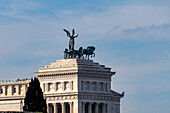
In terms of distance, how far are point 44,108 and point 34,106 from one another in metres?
2.06

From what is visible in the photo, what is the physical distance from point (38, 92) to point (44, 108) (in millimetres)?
3287

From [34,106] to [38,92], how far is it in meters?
3.14

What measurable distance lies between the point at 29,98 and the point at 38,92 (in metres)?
2.05

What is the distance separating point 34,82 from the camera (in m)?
176

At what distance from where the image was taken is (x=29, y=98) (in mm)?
174875

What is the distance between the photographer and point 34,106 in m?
174

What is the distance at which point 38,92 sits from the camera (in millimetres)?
175375

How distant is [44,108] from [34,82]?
5.30 m

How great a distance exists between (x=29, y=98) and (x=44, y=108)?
11.1 ft
